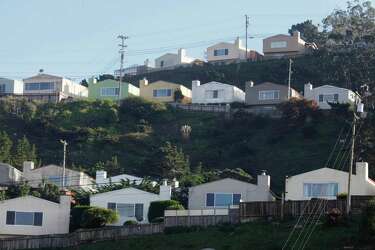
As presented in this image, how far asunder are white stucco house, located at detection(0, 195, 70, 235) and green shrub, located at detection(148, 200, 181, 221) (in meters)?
5.48

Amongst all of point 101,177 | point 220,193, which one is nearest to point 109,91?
point 101,177

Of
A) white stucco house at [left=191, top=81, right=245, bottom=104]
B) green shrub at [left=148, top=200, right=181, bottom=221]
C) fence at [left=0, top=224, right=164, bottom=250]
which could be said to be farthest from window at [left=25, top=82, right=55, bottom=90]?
fence at [left=0, top=224, right=164, bottom=250]

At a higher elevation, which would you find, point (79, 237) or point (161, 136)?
point (161, 136)

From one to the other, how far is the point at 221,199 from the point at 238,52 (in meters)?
76.6

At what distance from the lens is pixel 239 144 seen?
101 meters

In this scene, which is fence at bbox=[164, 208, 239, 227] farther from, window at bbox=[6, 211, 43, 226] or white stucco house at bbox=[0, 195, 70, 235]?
window at bbox=[6, 211, 43, 226]

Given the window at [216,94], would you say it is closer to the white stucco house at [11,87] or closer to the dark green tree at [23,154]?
the white stucco house at [11,87]

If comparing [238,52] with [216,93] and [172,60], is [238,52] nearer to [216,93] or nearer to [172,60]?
[172,60]

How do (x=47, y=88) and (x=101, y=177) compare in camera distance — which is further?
(x=47, y=88)

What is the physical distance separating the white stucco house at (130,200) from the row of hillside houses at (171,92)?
39107 millimetres

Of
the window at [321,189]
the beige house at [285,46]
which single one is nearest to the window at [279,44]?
the beige house at [285,46]

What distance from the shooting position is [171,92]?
123 m

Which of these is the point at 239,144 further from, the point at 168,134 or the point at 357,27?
the point at 357,27

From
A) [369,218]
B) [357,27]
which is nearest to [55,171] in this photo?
[369,218]
